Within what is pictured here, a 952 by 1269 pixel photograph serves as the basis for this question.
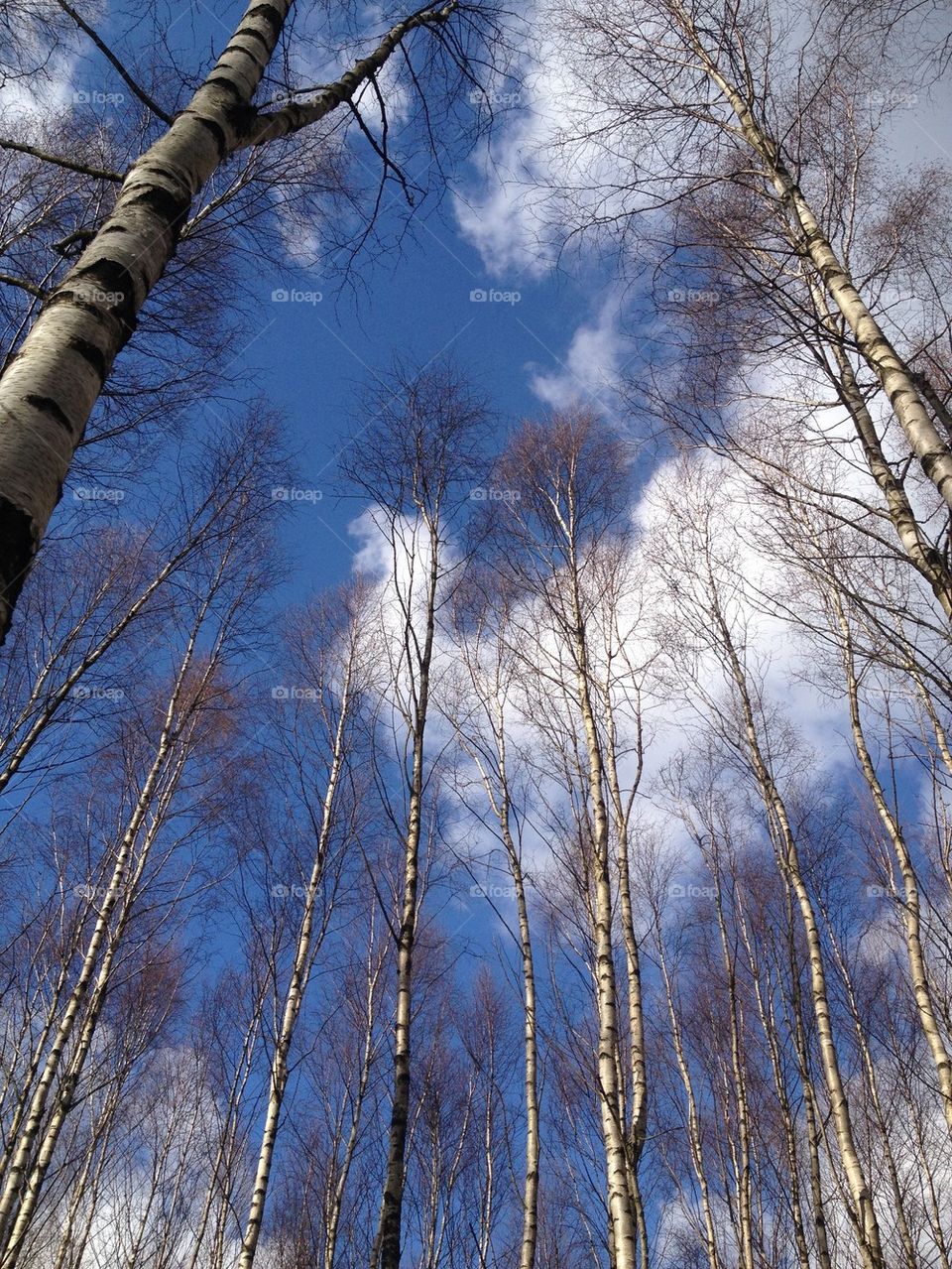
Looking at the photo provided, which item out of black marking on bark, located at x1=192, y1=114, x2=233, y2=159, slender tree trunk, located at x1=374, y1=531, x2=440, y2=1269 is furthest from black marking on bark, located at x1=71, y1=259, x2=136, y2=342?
slender tree trunk, located at x1=374, y1=531, x2=440, y2=1269

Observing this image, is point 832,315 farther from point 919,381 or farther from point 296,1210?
point 296,1210

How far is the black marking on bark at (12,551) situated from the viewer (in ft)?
4.55

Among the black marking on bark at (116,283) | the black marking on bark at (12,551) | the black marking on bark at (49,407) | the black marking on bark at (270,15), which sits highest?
the black marking on bark at (270,15)

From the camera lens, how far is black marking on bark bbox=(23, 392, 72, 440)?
159 centimetres

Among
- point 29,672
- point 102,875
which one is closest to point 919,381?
point 29,672

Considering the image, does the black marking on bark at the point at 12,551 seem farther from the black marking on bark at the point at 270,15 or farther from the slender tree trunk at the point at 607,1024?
the slender tree trunk at the point at 607,1024

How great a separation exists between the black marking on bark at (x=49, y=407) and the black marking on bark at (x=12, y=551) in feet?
0.92

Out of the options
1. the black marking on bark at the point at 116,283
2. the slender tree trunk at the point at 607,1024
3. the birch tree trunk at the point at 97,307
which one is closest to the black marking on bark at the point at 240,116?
the birch tree trunk at the point at 97,307

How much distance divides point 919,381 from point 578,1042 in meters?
5.61

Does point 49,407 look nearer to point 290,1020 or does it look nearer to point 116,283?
point 116,283

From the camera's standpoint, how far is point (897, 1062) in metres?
8.72

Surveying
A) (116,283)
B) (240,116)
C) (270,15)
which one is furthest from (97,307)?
(270,15)

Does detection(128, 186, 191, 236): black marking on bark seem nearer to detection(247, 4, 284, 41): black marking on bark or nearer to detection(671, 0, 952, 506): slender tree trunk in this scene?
detection(247, 4, 284, 41): black marking on bark

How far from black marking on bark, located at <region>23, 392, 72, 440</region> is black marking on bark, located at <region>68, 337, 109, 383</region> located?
0.22 metres
